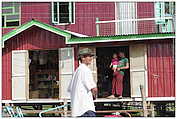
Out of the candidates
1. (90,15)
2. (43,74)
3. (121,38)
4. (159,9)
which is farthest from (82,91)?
(90,15)

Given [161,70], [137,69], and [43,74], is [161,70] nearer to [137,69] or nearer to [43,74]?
[137,69]

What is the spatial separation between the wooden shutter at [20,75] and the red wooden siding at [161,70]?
320 centimetres

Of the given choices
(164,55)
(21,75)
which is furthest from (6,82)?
(164,55)

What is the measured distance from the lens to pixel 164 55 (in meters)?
9.65

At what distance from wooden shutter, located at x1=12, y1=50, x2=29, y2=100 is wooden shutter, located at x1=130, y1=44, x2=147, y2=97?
2763 millimetres

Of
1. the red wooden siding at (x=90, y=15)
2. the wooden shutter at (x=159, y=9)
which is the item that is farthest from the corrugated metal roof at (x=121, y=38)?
the red wooden siding at (x=90, y=15)

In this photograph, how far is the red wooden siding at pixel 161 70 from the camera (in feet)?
31.6

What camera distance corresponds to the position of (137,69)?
975 centimetres

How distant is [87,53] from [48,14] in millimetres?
8387

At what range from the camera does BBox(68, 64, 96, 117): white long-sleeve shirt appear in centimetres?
516

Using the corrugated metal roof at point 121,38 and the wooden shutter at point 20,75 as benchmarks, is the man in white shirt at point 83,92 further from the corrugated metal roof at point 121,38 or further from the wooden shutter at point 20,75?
the wooden shutter at point 20,75

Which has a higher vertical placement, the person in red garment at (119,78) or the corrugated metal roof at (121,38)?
the corrugated metal roof at (121,38)

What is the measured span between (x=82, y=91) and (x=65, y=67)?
16.4 feet

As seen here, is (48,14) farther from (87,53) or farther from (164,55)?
(87,53)
